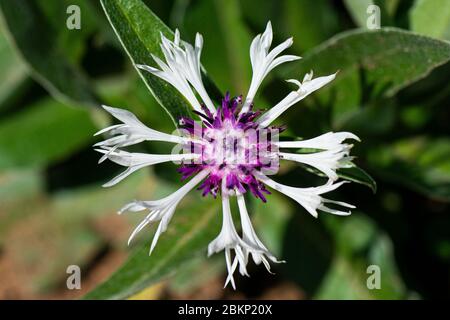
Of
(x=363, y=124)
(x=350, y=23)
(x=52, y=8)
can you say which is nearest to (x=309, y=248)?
(x=363, y=124)

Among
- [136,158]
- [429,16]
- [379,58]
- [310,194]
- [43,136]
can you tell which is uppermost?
[429,16]

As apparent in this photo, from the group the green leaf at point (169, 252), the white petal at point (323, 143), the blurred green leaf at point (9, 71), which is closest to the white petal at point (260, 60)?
the white petal at point (323, 143)

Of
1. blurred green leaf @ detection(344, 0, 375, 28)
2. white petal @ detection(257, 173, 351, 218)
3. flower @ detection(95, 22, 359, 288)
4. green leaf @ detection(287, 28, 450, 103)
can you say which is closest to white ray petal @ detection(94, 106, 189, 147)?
flower @ detection(95, 22, 359, 288)

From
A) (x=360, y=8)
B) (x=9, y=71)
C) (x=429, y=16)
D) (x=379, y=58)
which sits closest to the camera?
(x=379, y=58)

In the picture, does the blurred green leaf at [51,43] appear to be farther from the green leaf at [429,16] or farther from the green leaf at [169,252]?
the green leaf at [429,16]

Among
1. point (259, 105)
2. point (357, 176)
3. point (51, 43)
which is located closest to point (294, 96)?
point (357, 176)

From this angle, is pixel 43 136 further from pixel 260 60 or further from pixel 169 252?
pixel 260 60
